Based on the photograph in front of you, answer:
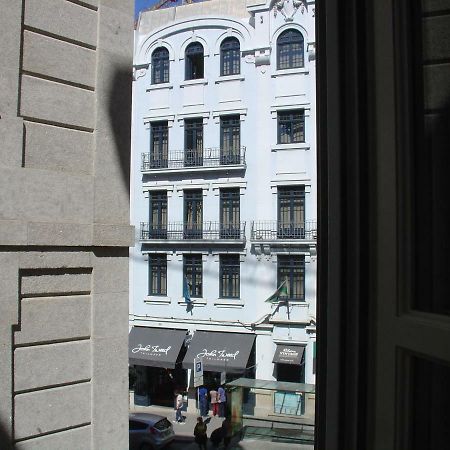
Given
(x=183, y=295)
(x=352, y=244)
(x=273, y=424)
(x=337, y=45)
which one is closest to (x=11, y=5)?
(x=337, y=45)

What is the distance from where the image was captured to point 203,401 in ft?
60.1

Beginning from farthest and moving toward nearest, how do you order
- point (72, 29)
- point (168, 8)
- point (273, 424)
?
point (168, 8)
point (273, 424)
point (72, 29)

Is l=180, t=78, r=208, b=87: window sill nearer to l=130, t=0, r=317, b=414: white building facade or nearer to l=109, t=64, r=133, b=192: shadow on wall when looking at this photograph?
l=130, t=0, r=317, b=414: white building facade

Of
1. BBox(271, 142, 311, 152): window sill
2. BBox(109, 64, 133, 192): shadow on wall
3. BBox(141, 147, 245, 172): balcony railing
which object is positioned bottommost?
BBox(109, 64, 133, 192): shadow on wall

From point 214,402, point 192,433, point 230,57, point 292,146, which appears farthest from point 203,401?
point 230,57

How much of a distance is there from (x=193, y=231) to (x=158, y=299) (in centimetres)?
305

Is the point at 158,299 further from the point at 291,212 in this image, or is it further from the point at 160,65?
the point at 160,65

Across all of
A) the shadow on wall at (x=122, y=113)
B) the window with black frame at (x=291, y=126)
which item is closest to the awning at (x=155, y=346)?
the window with black frame at (x=291, y=126)

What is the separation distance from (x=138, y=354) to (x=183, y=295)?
274cm

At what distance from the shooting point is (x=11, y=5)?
4.14 meters

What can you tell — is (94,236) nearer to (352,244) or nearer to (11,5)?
(11,5)

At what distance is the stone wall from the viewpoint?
160 inches

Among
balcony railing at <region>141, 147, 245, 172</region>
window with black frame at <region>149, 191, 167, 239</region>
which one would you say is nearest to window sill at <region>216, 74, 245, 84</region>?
balcony railing at <region>141, 147, 245, 172</region>

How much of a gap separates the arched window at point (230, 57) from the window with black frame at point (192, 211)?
15.8 ft
